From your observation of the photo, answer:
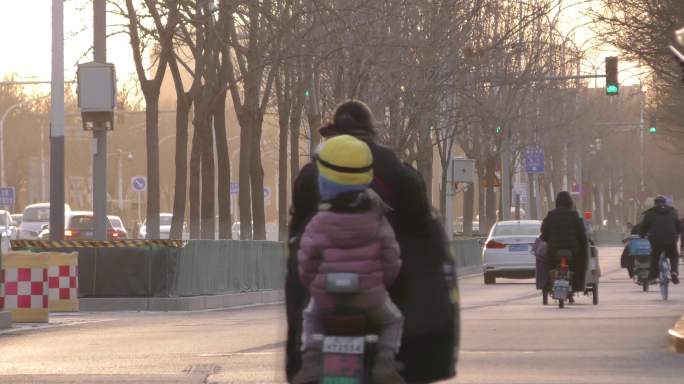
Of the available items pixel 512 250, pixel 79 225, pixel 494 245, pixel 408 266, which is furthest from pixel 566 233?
pixel 79 225

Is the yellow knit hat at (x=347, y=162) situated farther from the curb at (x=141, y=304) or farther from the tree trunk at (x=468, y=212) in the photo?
the tree trunk at (x=468, y=212)

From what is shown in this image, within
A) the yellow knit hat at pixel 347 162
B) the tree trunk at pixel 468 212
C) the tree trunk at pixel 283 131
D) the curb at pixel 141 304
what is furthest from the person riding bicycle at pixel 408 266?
the tree trunk at pixel 468 212

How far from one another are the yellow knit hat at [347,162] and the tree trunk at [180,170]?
30.1m

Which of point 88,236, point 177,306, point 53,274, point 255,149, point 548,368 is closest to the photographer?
point 548,368

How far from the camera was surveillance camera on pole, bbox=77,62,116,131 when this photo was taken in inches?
1176

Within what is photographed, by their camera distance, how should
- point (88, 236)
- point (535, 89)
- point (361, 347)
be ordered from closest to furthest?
1. point (361, 347)
2. point (88, 236)
3. point (535, 89)

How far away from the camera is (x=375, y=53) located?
1598 inches

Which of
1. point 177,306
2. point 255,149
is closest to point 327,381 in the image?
point 177,306

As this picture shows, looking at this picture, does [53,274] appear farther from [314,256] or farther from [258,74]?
[314,256]

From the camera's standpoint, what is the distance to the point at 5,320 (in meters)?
22.8

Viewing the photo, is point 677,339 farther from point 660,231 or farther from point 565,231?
point 660,231

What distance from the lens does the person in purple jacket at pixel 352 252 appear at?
7.99 m

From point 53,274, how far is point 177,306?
2784 millimetres

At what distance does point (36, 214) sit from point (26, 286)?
41805mm
